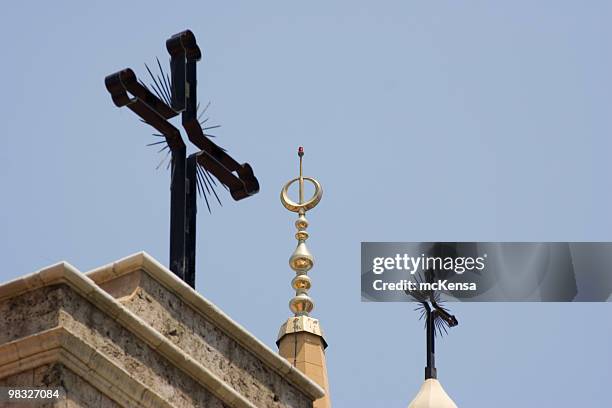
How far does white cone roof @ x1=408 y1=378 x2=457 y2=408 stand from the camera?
40.8 meters

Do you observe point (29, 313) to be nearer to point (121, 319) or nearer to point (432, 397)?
point (121, 319)

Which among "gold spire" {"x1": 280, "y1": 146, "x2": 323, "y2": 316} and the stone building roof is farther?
"gold spire" {"x1": 280, "y1": 146, "x2": 323, "y2": 316}

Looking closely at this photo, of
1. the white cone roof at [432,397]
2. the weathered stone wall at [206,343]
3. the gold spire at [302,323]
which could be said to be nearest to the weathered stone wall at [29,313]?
the weathered stone wall at [206,343]

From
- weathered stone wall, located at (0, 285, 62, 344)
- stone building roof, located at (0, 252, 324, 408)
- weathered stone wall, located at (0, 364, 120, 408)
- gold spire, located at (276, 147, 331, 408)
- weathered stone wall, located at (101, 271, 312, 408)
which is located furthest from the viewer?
gold spire, located at (276, 147, 331, 408)

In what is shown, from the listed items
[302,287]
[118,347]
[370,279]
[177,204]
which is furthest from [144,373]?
[370,279]

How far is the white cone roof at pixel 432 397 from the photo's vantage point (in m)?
40.8

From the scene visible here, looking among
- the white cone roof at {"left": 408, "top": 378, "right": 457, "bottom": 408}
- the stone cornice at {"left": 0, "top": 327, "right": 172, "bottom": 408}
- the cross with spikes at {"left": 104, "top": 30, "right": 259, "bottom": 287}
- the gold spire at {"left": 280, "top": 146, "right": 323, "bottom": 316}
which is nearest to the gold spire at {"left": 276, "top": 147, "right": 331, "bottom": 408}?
the gold spire at {"left": 280, "top": 146, "right": 323, "bottom": 316}

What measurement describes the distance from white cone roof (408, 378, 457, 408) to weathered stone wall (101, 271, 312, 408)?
19.7 m

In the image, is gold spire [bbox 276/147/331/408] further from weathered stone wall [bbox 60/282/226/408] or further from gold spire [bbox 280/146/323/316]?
weathered stone wall [bbox 60/282/226/408]

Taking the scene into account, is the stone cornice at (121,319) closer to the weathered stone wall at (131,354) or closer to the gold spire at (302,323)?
the weathered stone wall at (131,354)

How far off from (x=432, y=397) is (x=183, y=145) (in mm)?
19334

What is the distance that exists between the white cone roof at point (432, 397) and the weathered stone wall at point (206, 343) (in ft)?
64.7

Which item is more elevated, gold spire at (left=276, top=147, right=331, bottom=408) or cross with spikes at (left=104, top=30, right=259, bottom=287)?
gold spire at (left=276, top=147, right=331, bottom=408)

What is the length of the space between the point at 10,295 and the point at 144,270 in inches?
57.4
